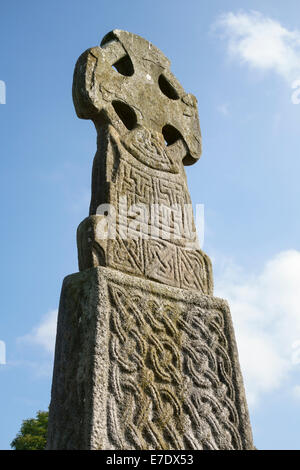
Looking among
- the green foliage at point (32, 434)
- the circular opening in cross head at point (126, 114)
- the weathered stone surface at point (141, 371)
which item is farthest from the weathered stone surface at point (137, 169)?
the green foliage at point (32, 434)

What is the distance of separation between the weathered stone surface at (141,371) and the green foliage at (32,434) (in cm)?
1234

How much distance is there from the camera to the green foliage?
1426 cm

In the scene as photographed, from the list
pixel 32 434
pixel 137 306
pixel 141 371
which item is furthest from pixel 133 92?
pixel 32 434

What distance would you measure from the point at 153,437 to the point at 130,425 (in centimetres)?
17

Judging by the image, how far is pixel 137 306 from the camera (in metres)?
2.92

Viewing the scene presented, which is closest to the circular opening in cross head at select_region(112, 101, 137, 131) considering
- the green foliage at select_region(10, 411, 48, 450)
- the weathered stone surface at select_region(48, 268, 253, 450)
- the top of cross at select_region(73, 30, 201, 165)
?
the top of cross at select_region(73, 30, 201, 165)

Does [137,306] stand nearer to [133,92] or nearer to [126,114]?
[126,114]

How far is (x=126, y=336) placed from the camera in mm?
2770

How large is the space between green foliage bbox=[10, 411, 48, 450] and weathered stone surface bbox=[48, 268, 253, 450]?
486 inches

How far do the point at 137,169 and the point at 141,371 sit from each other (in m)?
1.39

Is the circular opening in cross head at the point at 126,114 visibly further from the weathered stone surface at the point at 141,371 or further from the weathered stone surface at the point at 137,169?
the weathered stone surface at the point at 141,371

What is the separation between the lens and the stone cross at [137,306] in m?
2.59

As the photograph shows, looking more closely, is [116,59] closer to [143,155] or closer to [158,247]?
[143,155]
